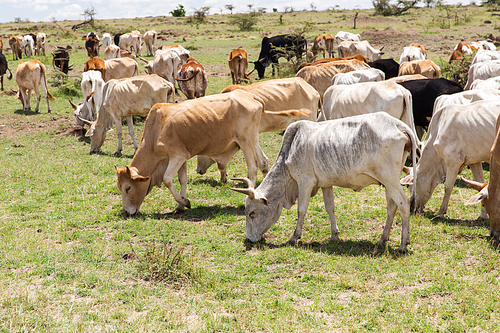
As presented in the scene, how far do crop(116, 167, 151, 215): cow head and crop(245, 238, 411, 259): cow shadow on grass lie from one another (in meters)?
2.23

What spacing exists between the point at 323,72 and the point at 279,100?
4.48m

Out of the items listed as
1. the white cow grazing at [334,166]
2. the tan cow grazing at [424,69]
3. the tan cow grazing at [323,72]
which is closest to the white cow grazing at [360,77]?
the tan cow grazing at [323,72]

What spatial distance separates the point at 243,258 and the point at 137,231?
6.21 ft

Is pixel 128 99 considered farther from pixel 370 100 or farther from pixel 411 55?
pixel 411 55

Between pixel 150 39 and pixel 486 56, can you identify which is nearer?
pixel 486 56

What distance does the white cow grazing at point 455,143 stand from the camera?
693 cm

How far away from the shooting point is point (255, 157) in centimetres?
805

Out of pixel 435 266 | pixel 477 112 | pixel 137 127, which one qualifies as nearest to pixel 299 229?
pixel 435 266

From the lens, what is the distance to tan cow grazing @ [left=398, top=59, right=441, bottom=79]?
14.4 metres

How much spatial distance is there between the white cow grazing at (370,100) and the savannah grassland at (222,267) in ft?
5.82

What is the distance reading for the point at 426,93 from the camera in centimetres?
1055

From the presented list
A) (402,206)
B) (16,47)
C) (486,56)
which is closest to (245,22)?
(16,47)

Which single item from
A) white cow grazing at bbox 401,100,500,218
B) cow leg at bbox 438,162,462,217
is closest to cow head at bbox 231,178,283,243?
white cow grazing at bbox 401,100,500,218

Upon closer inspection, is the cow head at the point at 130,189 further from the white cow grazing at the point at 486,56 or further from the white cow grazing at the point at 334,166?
the white cow grazing at the point at 486,56
